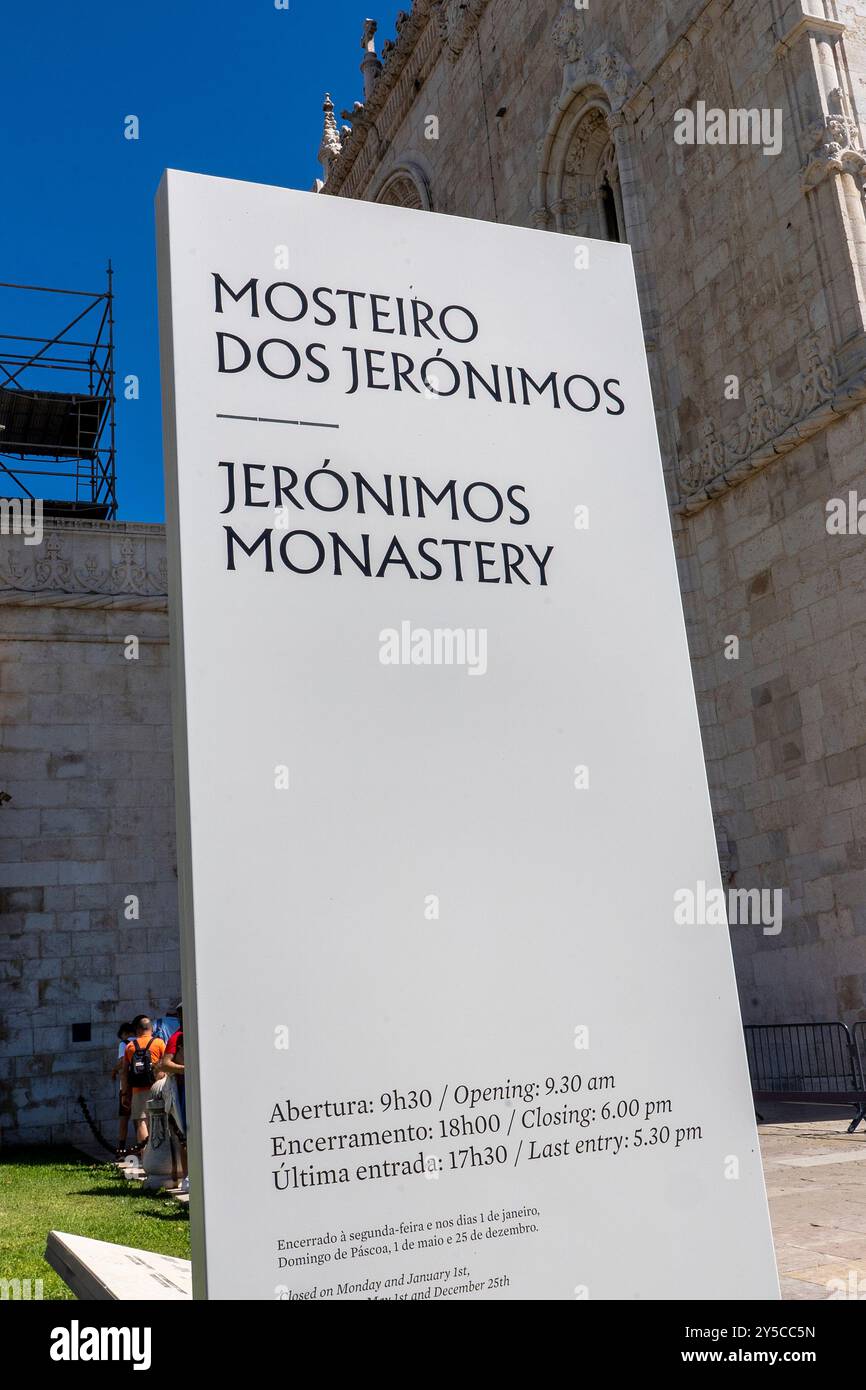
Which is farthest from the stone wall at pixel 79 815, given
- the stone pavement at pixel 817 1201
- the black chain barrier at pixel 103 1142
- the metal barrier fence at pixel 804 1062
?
the stone pavement at pixel 817 1201

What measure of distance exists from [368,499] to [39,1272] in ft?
15.2

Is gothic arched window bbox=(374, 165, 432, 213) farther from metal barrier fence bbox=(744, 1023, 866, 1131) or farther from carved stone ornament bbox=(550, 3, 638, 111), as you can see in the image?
metal barrier fence bbox=(744, 1023, 866, 1131)

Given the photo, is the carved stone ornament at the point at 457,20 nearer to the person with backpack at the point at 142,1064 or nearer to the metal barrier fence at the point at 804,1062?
the metal barrier fence at the point at 804,1062

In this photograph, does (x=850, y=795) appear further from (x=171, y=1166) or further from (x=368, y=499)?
(x=368, y=499)

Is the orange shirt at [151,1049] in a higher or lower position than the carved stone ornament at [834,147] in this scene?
lower

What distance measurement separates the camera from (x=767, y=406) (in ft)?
45.4

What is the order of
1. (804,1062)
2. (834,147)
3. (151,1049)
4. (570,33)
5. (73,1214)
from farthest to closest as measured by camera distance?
(570,33) < (834,147) < (804,1062) < (151,1049) < (73,1214)

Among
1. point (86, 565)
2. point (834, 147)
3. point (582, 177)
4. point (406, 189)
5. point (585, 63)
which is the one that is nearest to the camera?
point (834, 147)

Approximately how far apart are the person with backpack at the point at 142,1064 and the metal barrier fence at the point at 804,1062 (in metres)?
5.79

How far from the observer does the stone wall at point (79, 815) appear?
1500cm

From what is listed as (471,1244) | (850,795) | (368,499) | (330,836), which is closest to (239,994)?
(330,836)

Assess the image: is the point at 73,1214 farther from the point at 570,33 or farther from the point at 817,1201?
the point at 570,33

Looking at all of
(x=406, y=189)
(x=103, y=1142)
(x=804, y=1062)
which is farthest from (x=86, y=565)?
(x=406, y=189)

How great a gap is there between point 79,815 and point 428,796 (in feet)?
43.8
